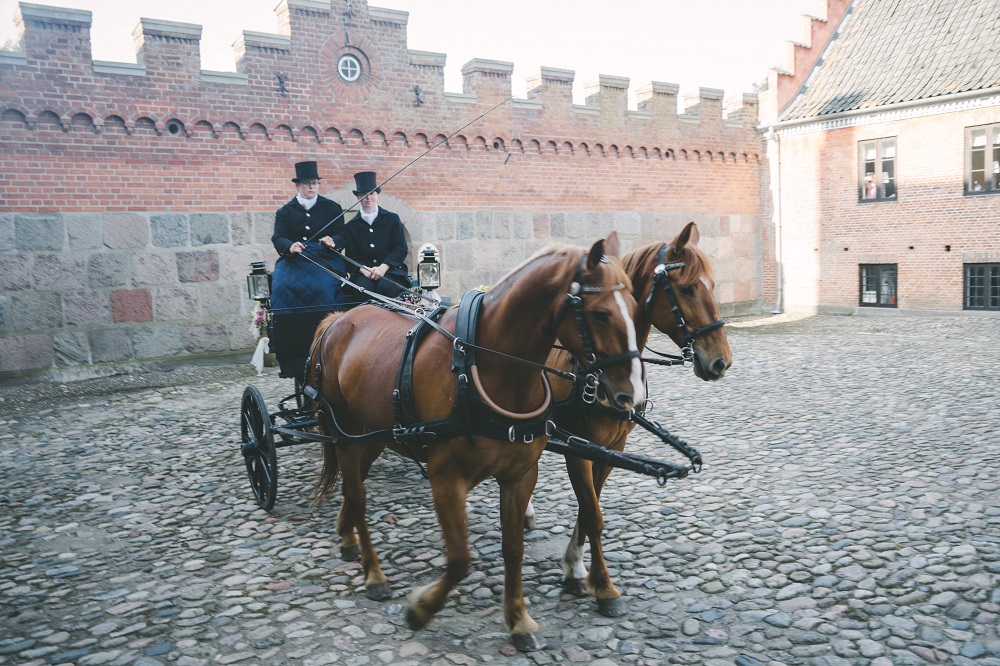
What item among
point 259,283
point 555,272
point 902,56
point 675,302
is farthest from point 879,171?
point 555,272

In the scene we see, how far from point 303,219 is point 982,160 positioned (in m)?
17.1

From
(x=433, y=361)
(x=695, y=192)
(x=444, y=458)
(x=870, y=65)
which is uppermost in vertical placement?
(x=870, y=65)

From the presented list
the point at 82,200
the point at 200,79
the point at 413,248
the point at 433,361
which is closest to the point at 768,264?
the point at 413,248

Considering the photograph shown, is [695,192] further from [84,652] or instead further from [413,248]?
[84,652]

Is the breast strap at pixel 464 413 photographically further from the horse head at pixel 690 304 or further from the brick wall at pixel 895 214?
the brick wall at pixel 895 214

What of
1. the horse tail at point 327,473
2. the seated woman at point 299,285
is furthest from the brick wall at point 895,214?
the horse tail at point 327,473

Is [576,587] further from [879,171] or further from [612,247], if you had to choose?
[879,171]

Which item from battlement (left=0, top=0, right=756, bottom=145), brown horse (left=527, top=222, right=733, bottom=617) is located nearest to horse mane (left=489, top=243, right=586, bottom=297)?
brown horse (left=527, top=222, right=733, bottom=617)

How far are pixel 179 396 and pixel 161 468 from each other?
12.4 feet

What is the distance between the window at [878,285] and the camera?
18.6 m

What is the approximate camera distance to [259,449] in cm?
559

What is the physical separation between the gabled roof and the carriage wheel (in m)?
17.8

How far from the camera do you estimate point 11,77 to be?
10.1m

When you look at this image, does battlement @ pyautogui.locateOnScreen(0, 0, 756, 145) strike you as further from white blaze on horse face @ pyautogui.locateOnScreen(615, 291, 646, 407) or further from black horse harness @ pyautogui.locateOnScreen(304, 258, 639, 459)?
white blaze on horse face @ pyautogui.locateOnScreen(615, 291, 646, 407)
